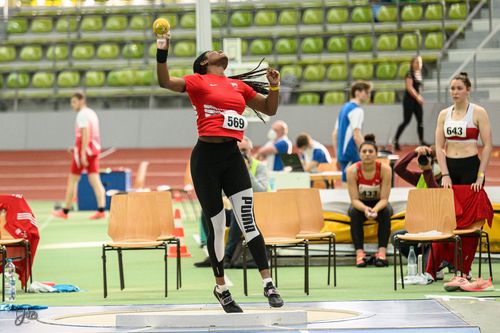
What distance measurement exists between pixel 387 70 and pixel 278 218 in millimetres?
13328

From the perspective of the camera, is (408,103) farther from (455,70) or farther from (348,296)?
(348,296)

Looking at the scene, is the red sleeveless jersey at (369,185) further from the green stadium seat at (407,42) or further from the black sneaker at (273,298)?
the green stadium seat at (407,42)

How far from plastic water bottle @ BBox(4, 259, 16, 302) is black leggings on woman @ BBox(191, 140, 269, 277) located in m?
2.15

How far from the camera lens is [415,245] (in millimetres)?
10859

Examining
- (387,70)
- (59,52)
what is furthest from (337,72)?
(59,52)

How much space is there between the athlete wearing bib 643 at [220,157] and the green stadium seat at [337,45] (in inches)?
632

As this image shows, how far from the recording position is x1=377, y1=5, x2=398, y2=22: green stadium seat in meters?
23.9

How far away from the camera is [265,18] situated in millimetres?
24703

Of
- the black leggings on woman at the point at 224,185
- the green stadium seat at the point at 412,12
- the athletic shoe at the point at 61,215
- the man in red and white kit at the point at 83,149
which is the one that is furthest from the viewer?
the green stadium seat at the point at 412,12

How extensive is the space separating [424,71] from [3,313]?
1347cm

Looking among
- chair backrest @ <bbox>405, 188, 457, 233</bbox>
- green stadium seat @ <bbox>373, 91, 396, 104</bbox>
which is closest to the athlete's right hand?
chair backrest @ <bbox>405, 188, 457, 233</bbox>

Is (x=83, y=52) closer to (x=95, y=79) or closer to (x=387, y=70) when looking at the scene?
(x=95, y=79)

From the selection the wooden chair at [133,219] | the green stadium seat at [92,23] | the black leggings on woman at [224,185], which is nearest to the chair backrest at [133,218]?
the wooden chair at [133,219]

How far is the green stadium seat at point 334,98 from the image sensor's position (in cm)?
2298
